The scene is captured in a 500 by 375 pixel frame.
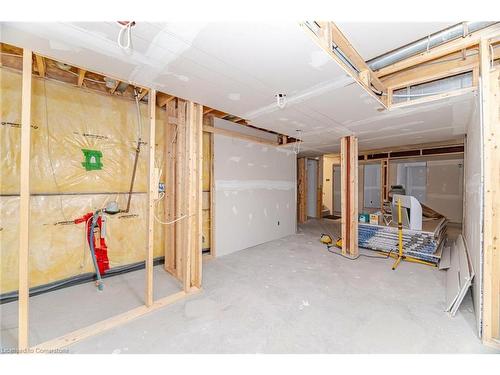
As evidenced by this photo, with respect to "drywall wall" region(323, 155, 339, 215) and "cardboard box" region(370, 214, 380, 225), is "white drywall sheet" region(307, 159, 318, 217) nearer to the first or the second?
"drywall wall" region(323, 155, 339, 215)

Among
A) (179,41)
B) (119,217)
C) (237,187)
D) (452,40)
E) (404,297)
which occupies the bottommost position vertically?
(404,297)

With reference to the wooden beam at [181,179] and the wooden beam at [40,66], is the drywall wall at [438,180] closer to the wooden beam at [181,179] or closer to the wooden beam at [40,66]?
the wooden beam at [181,179]

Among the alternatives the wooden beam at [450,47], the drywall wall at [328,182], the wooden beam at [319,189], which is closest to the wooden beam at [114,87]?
the wooden beam at [450,47]

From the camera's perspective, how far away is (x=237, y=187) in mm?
4145

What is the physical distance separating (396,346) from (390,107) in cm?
251

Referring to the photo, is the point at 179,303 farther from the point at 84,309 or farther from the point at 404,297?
the point at 404,297

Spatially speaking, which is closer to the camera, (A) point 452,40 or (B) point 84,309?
(A) point 452,40

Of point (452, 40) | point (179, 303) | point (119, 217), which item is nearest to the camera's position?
point (452, 40)

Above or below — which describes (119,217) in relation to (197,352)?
above

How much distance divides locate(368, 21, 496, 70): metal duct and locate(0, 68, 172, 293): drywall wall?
3188 mm

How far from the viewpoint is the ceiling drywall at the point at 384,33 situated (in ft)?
5.93

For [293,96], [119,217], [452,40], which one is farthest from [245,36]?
[119,217]

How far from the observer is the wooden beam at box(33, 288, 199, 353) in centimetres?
165
